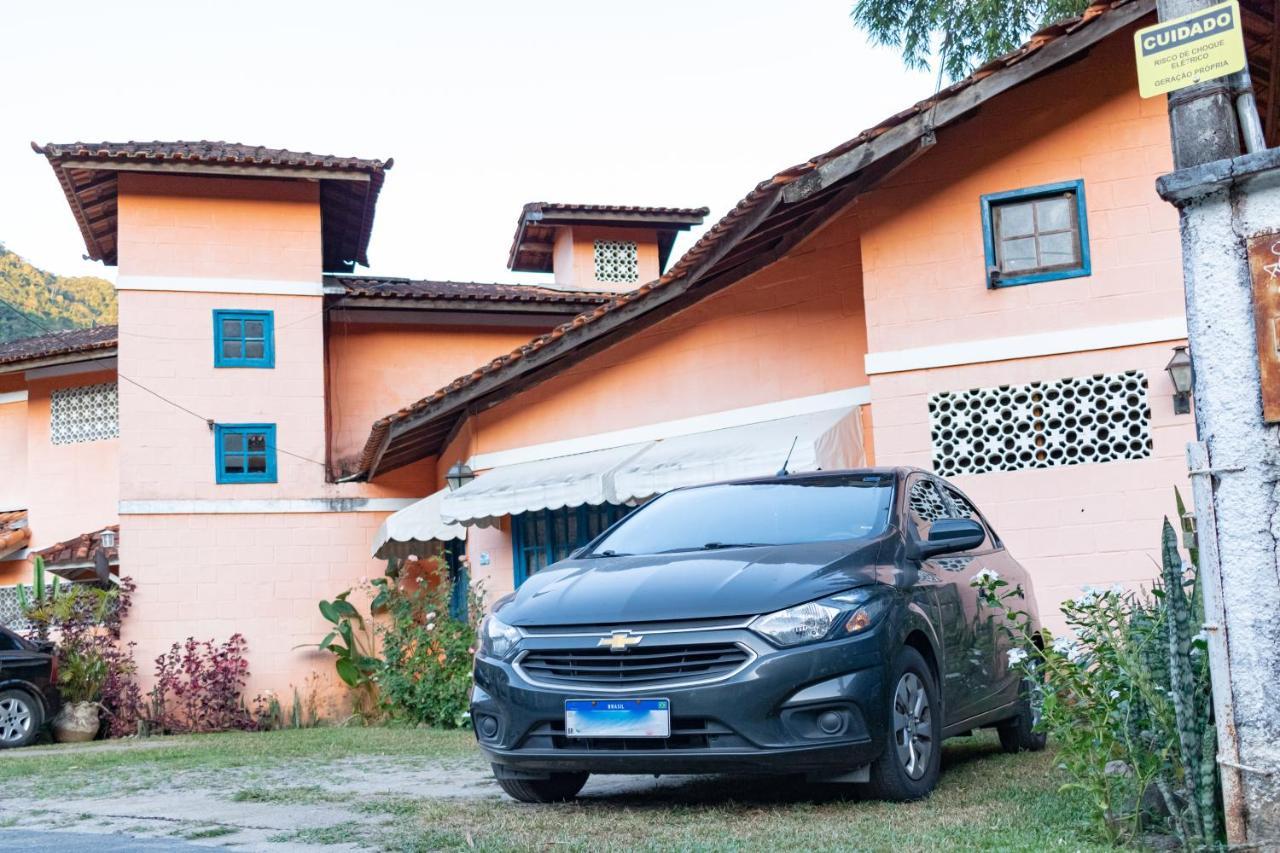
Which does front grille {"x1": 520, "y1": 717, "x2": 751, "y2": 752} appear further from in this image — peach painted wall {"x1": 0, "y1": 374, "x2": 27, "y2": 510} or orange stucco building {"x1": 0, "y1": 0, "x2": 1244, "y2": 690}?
peach painted wall {"x1": 0, "y1": 374, "x2": 27, "y2": 510}

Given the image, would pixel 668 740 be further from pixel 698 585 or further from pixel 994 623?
pixel 994 623

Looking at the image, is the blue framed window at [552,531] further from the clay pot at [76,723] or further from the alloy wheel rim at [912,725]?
the alloy wheel rim at [912,725]

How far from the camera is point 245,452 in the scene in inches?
682

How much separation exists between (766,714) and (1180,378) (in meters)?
6.07

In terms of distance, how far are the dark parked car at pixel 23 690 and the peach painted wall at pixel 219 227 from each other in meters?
4.62

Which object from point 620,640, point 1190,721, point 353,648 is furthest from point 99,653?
point 1190,721

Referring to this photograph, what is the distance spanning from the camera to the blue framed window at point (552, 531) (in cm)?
1446

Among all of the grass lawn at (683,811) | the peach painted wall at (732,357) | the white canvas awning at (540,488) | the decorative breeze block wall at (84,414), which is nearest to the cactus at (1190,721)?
the grass lawn at (683,811)

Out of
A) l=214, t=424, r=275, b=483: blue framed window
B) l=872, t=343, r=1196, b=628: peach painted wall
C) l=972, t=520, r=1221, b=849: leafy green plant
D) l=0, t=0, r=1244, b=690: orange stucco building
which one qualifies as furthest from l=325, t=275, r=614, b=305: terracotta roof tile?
l=972, t=520, r=1221, b=849: leafy green plant

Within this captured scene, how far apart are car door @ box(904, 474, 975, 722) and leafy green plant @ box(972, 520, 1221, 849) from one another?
3.32ft

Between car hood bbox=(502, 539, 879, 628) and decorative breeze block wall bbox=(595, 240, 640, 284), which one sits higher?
decorative breeze block wall bbox=(595, 240, 640, 284)

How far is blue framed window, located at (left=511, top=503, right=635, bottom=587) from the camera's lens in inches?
569

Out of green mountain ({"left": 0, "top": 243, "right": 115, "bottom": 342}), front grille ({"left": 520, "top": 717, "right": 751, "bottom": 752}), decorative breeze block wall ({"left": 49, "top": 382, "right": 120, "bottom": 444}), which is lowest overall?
front grille ({"left": 520, "top": 717, "right": 751, "bottom": 752})

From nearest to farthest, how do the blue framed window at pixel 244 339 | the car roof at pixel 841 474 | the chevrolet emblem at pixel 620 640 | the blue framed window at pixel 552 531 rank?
the chevrolet emblem at pixel 620 640, the car roof at pixel 841 474, the blue framed window at pixel 552 531, the blue framed window at pixel 244 339
